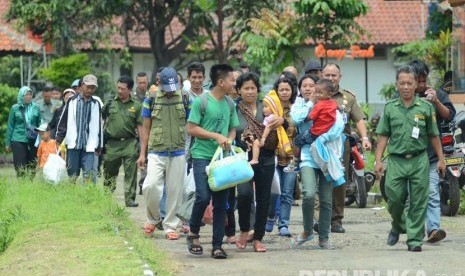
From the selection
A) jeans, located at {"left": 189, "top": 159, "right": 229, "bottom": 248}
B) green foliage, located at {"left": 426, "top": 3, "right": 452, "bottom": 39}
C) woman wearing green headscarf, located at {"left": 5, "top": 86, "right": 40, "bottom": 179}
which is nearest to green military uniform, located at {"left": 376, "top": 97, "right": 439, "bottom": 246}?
jeans, located at {"left": 189, "top": 159, "right": 229, "bottom": 248}

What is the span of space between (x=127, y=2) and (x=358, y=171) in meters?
20.4

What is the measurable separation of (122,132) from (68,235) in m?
4.51

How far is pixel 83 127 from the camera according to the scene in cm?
1836

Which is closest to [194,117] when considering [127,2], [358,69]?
[127,2]

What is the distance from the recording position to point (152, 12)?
39.2 meters

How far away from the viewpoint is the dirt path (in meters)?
11.6

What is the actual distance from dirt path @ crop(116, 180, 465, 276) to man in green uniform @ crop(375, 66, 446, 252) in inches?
17.1

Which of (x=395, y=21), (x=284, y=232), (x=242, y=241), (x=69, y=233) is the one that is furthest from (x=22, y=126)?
(x=395, y=21)

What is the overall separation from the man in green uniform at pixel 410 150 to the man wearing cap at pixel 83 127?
20.2ft

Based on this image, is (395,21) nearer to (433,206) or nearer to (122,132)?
(122,132)

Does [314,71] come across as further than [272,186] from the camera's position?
Yes

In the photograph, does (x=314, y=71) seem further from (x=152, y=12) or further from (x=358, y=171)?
(x=152, y=12)

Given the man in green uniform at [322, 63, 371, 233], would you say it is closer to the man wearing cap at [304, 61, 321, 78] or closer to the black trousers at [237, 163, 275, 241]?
the man wearing cap at [304, 61, 321, 78]

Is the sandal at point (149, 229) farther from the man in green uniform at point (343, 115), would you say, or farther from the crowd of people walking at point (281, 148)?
the man in green uniform at point (343, 115)
